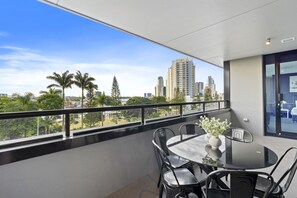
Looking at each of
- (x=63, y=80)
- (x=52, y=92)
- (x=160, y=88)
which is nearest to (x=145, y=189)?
(x=160, y=88)

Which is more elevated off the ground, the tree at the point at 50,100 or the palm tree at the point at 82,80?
the palm tree at the point at 82,80

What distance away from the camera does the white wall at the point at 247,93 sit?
17.0 ft

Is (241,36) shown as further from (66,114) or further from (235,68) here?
(66,114)

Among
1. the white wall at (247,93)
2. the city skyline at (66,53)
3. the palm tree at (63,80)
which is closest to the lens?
the white wall at (247,93)

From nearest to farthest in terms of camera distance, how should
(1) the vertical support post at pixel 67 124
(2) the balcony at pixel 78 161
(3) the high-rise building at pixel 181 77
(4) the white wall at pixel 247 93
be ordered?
1. (2) the balcony at pixel 78 161
2. (1) the vertical support post at pixel 67 124
3. (4) the white wall at pixel 247 93
4. (3) the high-rise building at pixel 181 77

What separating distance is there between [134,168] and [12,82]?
37.9 ft

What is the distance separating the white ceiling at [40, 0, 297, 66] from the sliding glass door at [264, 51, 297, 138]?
3.11 ft

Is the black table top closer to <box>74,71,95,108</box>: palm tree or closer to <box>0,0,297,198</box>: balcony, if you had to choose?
<box>0,0,297,198</box>: balcony

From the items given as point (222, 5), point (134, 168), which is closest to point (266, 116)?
point (222, 5)

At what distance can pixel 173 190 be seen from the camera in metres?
1.74

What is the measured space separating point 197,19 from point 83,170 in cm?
272

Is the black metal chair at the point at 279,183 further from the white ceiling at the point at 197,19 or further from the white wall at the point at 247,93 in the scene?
the white wall at the point at 247,93

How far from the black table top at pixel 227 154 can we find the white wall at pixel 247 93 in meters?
3.77

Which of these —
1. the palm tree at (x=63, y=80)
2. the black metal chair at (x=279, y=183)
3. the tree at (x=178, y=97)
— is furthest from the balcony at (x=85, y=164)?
the palm tree at (x=63, y=80)
